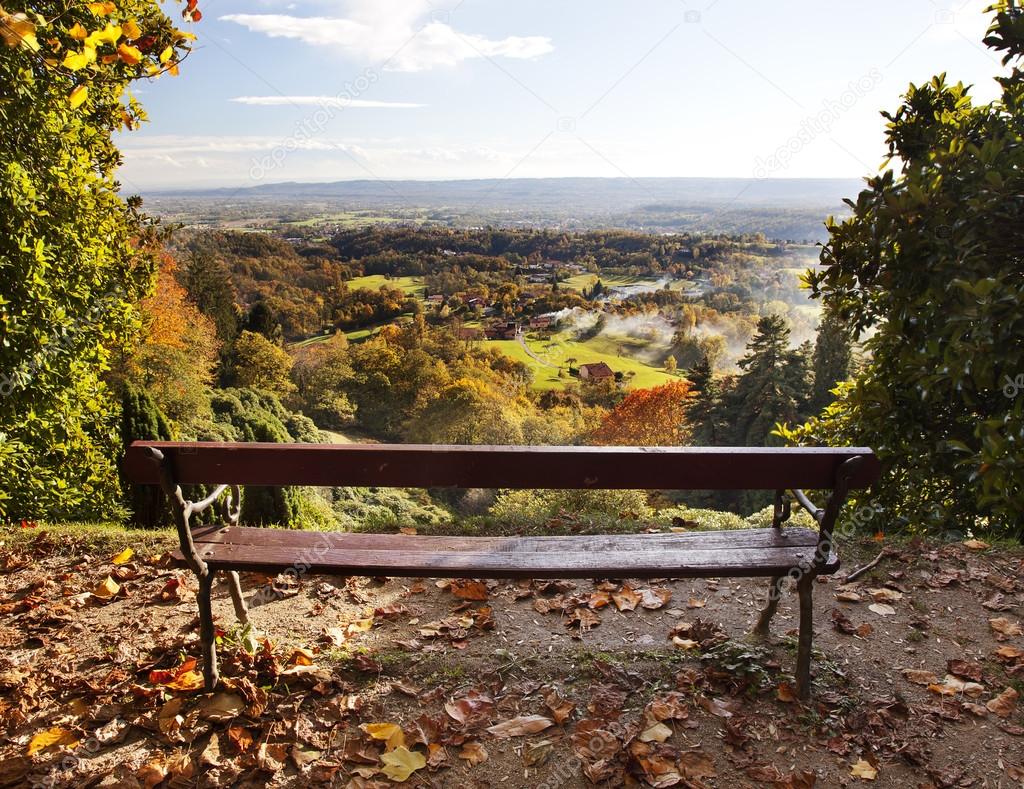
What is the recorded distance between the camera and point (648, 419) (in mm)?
26422

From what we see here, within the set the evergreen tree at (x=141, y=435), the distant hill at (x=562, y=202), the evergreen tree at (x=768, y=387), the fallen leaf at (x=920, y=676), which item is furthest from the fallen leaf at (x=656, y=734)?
the distant hill at (x=562, y=202)

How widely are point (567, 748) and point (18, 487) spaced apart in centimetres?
463

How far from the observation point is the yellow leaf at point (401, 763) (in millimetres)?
2070

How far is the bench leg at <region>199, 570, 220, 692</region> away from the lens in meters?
2.38

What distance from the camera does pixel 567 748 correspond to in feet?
7.17

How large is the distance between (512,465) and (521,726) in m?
0.90

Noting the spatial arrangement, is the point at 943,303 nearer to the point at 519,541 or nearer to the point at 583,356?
the point at 519,541

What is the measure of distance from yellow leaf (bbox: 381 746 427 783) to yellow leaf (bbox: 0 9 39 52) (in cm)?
218

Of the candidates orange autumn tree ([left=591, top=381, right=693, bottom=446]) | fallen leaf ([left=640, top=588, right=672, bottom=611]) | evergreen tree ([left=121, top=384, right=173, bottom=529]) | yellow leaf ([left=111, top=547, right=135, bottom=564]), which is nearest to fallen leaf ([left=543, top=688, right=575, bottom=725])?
fallen leaf ([left=640, top=588, right=672, bottom=611])

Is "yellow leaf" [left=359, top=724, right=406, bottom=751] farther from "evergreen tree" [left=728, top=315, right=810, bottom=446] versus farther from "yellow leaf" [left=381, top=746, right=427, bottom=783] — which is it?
"evergreen tree" [left=728, top=315, right=810, bottom=446]

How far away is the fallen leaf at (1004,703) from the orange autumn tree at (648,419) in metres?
23.1

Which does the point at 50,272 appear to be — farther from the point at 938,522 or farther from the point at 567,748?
the point at 938,522

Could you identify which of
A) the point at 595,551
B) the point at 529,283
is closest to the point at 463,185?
the point at 529,283

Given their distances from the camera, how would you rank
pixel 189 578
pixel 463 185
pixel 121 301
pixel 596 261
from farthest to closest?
pixel 463 185 → pixel 596 261 → pixel 121 301 → pixel 189 578
